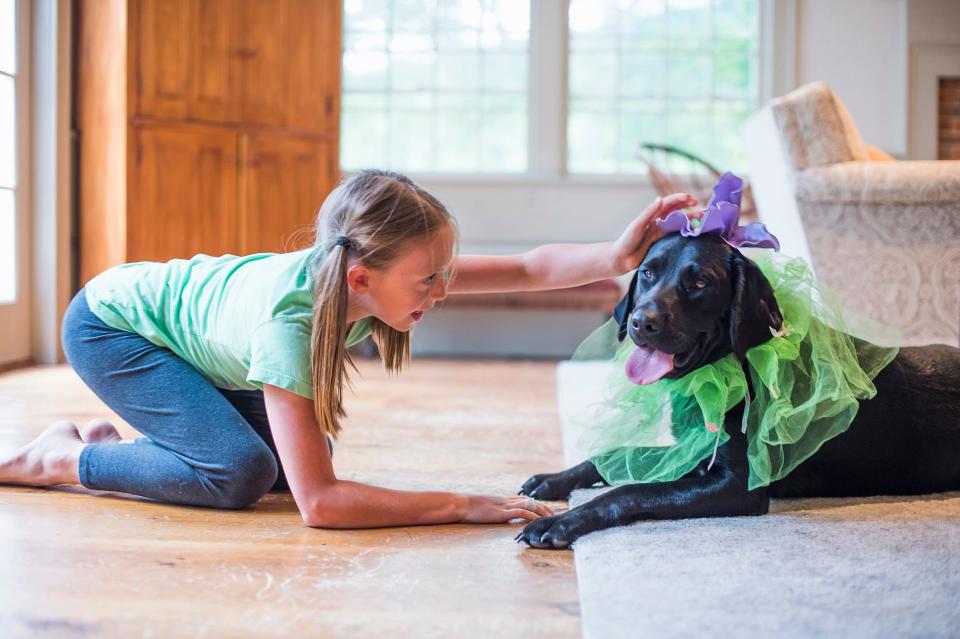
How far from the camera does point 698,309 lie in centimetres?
Answer: 155

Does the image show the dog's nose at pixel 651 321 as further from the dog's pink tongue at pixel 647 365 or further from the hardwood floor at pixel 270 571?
the hardwood floor at pixel 270 571

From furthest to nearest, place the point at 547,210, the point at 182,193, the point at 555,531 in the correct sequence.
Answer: the point at 547,210, the point at 182,193, the point at 555,531

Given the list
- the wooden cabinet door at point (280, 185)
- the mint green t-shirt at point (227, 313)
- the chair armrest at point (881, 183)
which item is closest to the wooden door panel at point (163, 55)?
the wooden cabinet door at point (280, 185)

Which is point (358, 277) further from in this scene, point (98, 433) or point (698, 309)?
point (98, 433)

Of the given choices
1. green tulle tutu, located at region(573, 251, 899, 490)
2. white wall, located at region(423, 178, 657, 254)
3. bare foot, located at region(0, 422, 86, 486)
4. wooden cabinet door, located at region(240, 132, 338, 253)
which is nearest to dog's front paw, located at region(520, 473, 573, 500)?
green tulle tutu, located at region(573, 251, 899, 490)

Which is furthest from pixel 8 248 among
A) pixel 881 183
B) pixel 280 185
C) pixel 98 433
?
pixel 881 183

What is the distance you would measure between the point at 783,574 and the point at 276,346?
853 mm

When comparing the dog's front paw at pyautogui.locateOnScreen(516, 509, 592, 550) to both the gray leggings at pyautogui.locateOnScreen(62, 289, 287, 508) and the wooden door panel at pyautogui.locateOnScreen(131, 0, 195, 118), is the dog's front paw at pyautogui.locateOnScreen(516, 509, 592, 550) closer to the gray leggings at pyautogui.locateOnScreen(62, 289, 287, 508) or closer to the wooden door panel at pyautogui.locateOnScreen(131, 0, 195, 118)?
the gray leggings at pyautogui.locateOnScreen(62, 289, 287, 508)

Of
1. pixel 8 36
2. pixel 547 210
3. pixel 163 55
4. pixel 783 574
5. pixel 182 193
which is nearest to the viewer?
pixel 783 574

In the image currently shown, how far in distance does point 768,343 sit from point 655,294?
0.22m

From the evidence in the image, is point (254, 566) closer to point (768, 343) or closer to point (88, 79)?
point (768, 343)

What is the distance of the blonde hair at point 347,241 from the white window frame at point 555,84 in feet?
13.3

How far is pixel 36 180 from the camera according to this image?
167 inches

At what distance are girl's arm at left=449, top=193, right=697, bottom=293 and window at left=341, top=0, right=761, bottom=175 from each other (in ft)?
12.6
